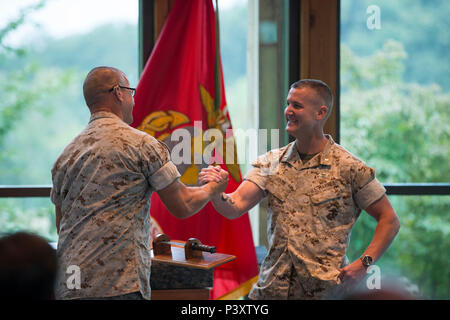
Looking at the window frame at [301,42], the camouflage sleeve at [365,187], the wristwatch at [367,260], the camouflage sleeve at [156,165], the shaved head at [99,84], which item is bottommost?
the wristwatch at [367,260]

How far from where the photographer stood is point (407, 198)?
11.4ft

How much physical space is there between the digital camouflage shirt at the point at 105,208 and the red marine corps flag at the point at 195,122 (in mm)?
1187

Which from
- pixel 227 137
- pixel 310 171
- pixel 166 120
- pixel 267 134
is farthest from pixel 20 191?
pixel 310 171

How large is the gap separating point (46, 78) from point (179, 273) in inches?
75.9

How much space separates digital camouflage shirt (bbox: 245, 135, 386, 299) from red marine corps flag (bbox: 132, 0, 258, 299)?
80 centimetres

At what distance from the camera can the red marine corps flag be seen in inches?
116

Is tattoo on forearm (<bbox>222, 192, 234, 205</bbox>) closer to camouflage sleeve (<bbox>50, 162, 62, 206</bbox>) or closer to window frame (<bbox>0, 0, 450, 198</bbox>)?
camouflage sleeve (<bbox>50, 162, 62, 206</bbox>)

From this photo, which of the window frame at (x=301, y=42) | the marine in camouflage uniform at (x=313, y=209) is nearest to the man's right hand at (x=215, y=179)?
the marine in camouflage uniform at (x=313, y=209)

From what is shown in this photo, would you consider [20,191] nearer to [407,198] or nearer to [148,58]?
[148,58]

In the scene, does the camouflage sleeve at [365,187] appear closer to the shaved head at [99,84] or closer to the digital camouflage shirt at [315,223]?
the digital camouflage shirt at [315,223]

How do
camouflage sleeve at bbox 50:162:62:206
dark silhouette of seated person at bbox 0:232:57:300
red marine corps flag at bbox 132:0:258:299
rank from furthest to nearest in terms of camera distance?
red marine corps flag at bbox 132:0:258:299, camouflage sleeve at bbox 50:162:62:206, dark silhouette of seated person at bbox 0:232:57:300

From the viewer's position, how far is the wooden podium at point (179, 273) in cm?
224

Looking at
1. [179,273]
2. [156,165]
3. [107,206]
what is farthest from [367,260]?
[107,206]

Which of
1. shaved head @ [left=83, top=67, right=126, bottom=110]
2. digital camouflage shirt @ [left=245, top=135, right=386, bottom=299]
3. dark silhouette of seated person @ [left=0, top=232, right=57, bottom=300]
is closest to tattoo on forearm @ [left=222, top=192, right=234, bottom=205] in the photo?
digital camouflage shirt @ [left=245, top=135, right=386, bottom=299]
